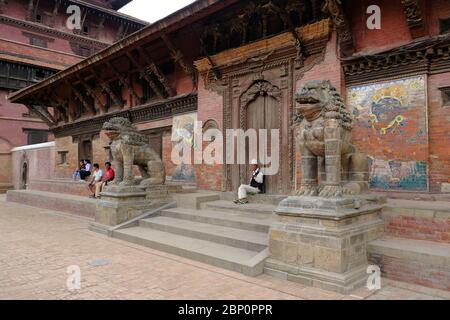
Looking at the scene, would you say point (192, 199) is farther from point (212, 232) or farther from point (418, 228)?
point (418, 228)

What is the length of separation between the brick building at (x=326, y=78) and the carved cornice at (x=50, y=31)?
14.3 meters

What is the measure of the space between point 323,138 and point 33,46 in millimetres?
26169

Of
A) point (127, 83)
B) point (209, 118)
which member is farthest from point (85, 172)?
point (209, 118)

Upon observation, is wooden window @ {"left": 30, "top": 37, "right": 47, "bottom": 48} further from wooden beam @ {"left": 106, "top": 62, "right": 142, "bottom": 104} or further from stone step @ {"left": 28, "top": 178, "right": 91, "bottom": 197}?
wooden beam @ {"left": 106, "top": 62, "right": 142, "bottom": 104}

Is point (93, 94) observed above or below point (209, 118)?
above

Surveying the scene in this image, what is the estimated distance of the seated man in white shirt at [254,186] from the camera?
28.2 ft

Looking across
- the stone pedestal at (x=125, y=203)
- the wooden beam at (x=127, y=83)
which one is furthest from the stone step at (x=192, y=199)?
the wooden beam at (x=127, y=83)

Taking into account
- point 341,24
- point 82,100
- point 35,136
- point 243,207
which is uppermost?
point 82,100

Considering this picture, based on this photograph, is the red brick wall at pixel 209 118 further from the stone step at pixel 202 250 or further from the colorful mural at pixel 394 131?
the colorful mural at pixel 394 131

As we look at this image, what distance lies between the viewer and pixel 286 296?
14.4ft

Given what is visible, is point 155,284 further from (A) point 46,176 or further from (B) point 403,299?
(A) point 46,176

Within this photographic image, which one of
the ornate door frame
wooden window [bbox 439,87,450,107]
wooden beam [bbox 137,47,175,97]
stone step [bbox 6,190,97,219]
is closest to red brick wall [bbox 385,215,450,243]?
wooden window [bbox 439,87,450,107]

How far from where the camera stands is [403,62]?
23.2 ft

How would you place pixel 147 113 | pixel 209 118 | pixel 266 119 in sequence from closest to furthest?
pixel 266 119 → pixel 209 118 → pixel 147 113
